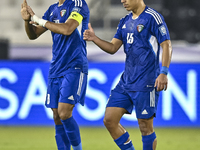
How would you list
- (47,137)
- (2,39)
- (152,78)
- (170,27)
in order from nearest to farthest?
(152,78) < (47,137) < (2,39) < (170,27)

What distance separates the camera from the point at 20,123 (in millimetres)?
7352

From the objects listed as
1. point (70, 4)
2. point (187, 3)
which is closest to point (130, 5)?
point (70, 4)

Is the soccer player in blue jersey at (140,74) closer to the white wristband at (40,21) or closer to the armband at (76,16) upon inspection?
the armband at (76,16)

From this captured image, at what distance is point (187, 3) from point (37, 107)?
4.08 meters

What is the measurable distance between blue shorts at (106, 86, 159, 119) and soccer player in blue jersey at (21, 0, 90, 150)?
1.42ft

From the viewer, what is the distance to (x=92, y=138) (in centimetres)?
640

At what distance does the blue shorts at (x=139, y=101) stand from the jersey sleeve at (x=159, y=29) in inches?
19.4

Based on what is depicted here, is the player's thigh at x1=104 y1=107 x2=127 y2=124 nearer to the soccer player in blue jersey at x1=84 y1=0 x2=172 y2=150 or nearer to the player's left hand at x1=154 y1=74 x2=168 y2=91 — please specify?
the soccer player in blue jersey at x1=84 y1=0 x2=172 y2=150

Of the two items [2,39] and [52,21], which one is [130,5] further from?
[2,39]

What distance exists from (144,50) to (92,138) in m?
2.83

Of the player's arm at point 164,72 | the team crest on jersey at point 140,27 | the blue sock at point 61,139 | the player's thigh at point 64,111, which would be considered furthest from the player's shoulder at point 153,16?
the blue sock at point 61,139

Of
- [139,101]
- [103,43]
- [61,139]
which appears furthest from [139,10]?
[61,139]

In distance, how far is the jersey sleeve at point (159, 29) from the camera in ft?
12.5

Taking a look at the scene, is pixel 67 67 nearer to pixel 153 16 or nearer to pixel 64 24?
pixel 64 24
